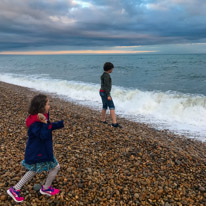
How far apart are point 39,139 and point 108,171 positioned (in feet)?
6.33

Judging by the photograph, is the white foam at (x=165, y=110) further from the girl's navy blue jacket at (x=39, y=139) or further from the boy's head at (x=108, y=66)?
the girl's navy blue jacket at (x=39, y=139)

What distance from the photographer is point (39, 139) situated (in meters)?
3.22

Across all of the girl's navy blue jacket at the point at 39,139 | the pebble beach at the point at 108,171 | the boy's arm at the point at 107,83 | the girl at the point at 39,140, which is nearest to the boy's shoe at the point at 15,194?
the girl at the point at 39,140

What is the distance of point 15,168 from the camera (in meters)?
4.34

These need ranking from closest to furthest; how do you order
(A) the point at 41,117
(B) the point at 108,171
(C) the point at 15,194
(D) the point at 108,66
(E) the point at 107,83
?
(A) the point at 41,117
(C) the point at 15,194
(B) the point at 108,171
(D) the point at 108,66
(E) the point at 107,83

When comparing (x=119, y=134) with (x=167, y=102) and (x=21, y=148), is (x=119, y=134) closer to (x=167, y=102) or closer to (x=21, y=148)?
(x=21, y=148)

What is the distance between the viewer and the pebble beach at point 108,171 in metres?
3.70

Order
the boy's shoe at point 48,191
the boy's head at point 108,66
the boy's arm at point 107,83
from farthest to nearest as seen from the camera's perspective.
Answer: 1. the boy's arm at point 107,83
2. the boy's head at point 108,66
3. the boy's shoe at point 48,191

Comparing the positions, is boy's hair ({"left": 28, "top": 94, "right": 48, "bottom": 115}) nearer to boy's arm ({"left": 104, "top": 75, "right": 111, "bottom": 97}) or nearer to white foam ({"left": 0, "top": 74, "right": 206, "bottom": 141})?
boy's arm ({"left": 104, "top": 75, "right": 111, "bottom": 97})

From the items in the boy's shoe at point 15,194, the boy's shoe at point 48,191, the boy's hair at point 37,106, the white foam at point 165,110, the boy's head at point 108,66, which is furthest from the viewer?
the white foam at point 165,110

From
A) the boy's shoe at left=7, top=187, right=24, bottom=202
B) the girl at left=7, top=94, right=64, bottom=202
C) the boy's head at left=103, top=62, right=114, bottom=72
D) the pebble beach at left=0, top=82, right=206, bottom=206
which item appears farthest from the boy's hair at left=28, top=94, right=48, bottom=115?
the boy's head at left=103, top=62, right=114, bottom=72

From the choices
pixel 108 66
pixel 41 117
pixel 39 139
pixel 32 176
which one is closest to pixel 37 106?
pixel 41 117

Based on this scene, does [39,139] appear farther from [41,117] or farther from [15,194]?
[15,194]

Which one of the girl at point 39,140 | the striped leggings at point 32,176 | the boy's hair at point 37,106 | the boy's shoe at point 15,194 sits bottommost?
the boy's shoe at point 15,194
